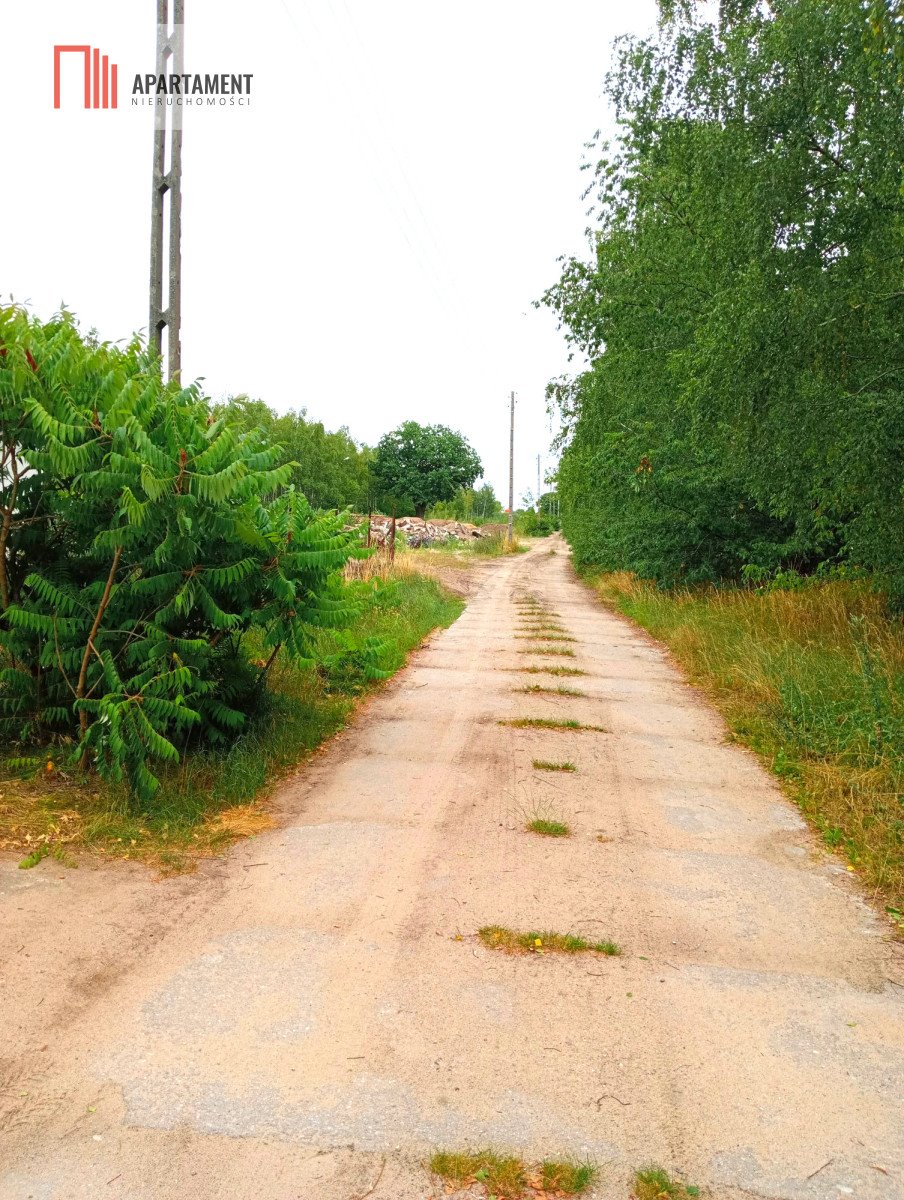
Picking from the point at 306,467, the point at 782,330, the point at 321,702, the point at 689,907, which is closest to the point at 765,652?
the point at 782,330

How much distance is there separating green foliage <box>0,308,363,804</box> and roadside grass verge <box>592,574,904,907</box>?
3.57m

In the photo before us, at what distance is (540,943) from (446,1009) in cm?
69

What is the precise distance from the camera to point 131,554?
219 inches

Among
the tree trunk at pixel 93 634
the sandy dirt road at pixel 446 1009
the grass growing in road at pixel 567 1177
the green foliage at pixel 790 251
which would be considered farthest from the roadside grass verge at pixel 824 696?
the tree trunk at pixel 93 634

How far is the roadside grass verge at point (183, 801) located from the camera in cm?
491

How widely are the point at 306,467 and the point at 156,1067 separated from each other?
6247 cm

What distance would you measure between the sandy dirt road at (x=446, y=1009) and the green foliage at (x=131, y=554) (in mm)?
1068

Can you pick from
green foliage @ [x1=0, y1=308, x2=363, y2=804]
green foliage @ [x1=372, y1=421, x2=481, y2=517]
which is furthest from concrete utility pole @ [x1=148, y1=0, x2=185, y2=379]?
green foliage @ [x1=372, y1=421, x2=481, y2=517]

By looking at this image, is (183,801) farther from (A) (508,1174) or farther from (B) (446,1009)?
(A) (508,1174)

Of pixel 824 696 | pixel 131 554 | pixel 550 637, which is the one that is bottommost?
pixel 550 637

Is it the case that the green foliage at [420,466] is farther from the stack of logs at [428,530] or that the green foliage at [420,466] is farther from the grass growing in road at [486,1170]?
the grass growing in road at [486,1170]

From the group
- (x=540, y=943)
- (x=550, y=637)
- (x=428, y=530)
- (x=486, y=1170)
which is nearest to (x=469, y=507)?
(x=428, y=530)

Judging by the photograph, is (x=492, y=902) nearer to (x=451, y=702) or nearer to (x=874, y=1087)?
(x=874, y=1087)

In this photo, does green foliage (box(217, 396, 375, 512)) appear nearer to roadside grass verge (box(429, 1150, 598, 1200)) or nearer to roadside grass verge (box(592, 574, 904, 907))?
roadside grass verge (box(592, 574, 904, 907))
